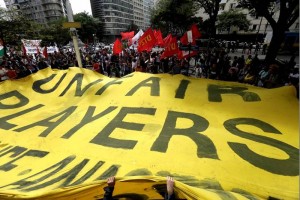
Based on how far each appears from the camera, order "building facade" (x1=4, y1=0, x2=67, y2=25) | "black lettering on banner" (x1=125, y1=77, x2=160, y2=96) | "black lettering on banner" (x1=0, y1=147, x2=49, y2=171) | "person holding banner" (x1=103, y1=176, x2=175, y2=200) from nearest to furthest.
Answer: "person holding banner" (x1=103, y1=176, x2=175, y2=200)
"black lettering on banner" (x1=0, y1=147, x2=49, y2=171)
"black lettering on banner" (x1=125, y1=77, x2=160, y2=96)
"building facade" (x1=4, y1=0, x2=67, y2=25)

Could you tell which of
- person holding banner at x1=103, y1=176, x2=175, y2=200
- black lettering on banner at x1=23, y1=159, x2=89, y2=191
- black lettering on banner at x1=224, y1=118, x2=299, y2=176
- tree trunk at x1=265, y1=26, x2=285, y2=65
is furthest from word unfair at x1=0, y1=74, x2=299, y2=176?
tree trunk at x1=265, y1=26, x2=285, y2=65

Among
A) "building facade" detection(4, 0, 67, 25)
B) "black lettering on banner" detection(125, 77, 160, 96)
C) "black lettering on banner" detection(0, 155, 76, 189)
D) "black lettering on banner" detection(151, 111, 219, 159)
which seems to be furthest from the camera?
"building facade" detection(4, 0, 67, 25)

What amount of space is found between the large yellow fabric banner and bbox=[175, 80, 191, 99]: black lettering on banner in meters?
0.05

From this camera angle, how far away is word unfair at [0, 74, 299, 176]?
3826 millimetres

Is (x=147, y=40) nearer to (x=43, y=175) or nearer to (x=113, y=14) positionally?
(x=43, y=175)

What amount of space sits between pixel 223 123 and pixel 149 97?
196 centimetres

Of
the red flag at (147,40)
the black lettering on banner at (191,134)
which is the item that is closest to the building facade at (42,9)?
the red flag at (147,40)

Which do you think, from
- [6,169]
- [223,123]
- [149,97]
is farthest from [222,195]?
[6,169]

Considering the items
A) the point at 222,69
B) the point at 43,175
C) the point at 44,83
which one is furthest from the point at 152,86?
the point at 222,69

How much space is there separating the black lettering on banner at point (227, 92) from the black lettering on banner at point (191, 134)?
0.83 meters

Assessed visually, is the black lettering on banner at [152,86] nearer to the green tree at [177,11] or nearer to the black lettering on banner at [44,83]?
the black lettering on banner at [44,83]

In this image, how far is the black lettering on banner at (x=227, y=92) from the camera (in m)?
5.22

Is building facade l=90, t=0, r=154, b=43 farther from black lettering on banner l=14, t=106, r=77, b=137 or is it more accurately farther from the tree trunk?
black lettering on banner l=14, t=106, r=77, b=137

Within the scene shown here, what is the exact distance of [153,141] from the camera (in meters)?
4.38
